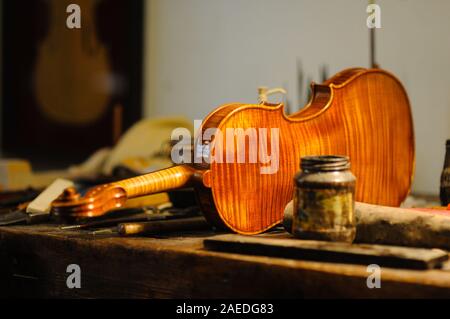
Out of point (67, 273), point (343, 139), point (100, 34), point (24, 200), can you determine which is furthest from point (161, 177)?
point (100, 34)

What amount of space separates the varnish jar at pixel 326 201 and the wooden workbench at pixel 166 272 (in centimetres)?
13

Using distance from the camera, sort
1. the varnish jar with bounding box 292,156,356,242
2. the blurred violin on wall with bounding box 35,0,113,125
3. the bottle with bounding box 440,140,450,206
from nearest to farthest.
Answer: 1. the varnish jar with bounding box 292,156,356,242
2. the bottle with bounding box 440,140,450,206
3. the blurred violin on wall with bounding box 35,0,113,125

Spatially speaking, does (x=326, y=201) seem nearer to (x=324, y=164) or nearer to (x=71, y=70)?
(x=324, y=164)

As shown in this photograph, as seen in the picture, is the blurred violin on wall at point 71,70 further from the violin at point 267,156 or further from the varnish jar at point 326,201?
the varnish jar at point 326,201

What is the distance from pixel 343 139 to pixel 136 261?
690 mm

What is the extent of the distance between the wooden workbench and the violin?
130 mm

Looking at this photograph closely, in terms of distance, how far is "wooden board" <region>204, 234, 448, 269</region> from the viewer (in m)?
1.12

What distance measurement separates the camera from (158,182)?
1402 mm

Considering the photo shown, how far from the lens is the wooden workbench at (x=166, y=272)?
1.10m

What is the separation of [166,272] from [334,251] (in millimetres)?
381

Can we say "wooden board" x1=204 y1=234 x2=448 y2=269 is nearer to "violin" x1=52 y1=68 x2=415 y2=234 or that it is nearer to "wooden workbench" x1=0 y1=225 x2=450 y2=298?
"wooden workbench" x1=0 y1=225 x2=450 y2=298

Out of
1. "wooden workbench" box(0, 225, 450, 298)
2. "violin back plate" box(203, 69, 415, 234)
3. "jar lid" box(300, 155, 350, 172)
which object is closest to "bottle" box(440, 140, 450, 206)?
"violin back plate" box(203, 69, 415, 234)

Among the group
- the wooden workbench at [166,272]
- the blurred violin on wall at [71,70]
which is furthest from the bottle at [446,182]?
the blurred violin on wall at [71,70]

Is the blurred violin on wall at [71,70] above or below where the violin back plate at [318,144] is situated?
above
